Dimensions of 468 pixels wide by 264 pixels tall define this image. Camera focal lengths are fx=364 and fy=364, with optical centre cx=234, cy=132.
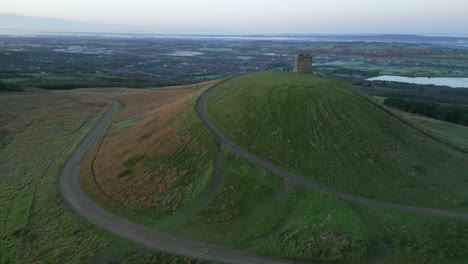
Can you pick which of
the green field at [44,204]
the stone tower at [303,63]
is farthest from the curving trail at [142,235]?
the stone tower at [303,63]

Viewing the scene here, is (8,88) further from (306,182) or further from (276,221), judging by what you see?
(276,221)

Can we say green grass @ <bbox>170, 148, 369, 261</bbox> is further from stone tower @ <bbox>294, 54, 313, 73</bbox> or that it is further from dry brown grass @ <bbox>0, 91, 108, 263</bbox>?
stone tower @ <bbox>294, 54, 313, 73</bbox>

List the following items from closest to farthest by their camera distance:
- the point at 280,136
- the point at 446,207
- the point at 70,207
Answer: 1. the point at 446,207
2. the point at 70,207
3. the point at 280,136

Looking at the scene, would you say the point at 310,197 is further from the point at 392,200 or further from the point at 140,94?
the point at 140,94

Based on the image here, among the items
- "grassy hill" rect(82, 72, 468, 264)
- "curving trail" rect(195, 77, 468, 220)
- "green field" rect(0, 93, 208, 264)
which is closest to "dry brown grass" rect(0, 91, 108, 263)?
"green field" rect(0, 93, 208, 264)

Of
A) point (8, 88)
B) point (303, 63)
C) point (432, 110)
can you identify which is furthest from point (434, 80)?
point (8, 88)

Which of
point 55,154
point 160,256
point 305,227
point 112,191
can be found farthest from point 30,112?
point 305,227
